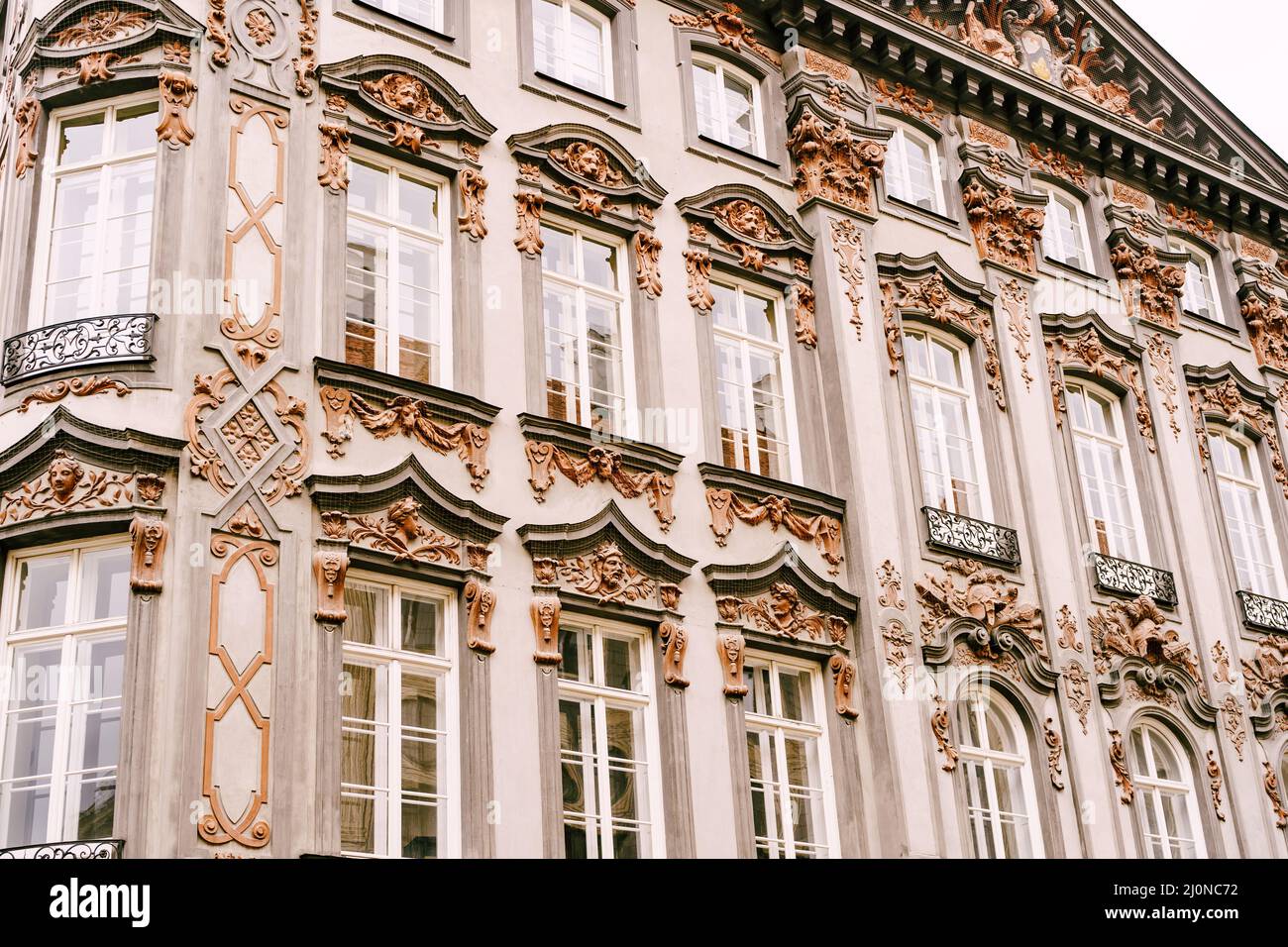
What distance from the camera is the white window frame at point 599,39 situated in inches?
769

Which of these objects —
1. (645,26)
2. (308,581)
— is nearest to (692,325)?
(645,26)

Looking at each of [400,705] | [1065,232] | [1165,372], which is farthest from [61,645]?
[1165,372]

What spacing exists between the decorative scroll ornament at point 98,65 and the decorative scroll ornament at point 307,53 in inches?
61.5

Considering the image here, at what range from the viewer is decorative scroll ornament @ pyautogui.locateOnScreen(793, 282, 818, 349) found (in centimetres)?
1998

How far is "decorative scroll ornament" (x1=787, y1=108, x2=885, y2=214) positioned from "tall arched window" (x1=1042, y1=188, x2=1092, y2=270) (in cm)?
363

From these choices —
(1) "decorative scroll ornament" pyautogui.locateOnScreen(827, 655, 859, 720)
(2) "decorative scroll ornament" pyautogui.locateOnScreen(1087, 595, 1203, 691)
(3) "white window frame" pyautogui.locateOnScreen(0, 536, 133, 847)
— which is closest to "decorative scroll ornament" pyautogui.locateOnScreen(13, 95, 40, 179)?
(3) "white window frame" pyautogui.locateOnScreen(0, 536, 133, 847)

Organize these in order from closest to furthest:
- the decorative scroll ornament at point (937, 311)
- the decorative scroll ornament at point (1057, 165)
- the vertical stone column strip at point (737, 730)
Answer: the vertical stone column strip at point (737, 730) < the decorative scroll ornament at point (937, 311) < the decorative scroll ornament at point (1057, 165)

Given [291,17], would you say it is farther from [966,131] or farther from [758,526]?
[966,131]

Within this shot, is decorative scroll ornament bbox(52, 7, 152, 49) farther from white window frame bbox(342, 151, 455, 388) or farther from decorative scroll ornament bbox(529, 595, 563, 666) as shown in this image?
decorative scroll ornament bbox(529, 595, 563, 666)

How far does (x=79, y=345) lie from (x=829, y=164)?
972 cm

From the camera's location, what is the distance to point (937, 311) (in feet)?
69.8

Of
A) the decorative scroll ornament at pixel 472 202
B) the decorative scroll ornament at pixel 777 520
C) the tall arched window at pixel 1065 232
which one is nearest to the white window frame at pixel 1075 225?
the tall arched window at pixel 1065 232

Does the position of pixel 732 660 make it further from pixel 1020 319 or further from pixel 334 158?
pixel 1020 319

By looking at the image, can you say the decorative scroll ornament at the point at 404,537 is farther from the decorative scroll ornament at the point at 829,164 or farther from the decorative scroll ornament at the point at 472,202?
the decorative scroll ornament at the point at 829,164
